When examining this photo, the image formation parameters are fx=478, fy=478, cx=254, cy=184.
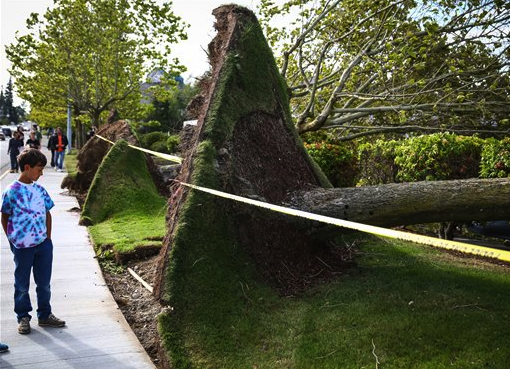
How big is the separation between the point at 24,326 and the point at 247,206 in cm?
215

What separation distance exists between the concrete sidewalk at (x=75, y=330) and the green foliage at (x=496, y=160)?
5.38m

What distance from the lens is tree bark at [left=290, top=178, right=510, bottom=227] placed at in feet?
13.2

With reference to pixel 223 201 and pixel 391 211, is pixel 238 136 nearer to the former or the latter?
pixel 223 201

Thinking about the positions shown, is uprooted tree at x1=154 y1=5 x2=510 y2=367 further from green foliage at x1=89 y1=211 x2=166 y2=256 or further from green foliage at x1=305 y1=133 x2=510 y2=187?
green foliage at x1=305 y1=133 x2=510 y2=187

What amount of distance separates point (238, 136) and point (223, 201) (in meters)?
0.74

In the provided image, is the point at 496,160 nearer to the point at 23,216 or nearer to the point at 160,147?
the point at 23,216

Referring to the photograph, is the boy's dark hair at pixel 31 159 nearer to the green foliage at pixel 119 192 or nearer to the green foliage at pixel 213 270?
the green foliage at pixel 213 270

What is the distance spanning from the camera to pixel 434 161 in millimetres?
7254

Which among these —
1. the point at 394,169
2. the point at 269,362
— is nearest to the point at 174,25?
the point at 394,169

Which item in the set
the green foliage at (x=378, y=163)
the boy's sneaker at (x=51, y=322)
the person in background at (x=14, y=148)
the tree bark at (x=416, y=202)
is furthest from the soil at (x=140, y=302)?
the person in background at (x=14, y=148)

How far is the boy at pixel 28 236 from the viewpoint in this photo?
404 centimetres

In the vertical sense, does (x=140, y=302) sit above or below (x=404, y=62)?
below

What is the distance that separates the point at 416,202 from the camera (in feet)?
14.0

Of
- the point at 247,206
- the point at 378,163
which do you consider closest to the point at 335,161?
the point at 378,163
